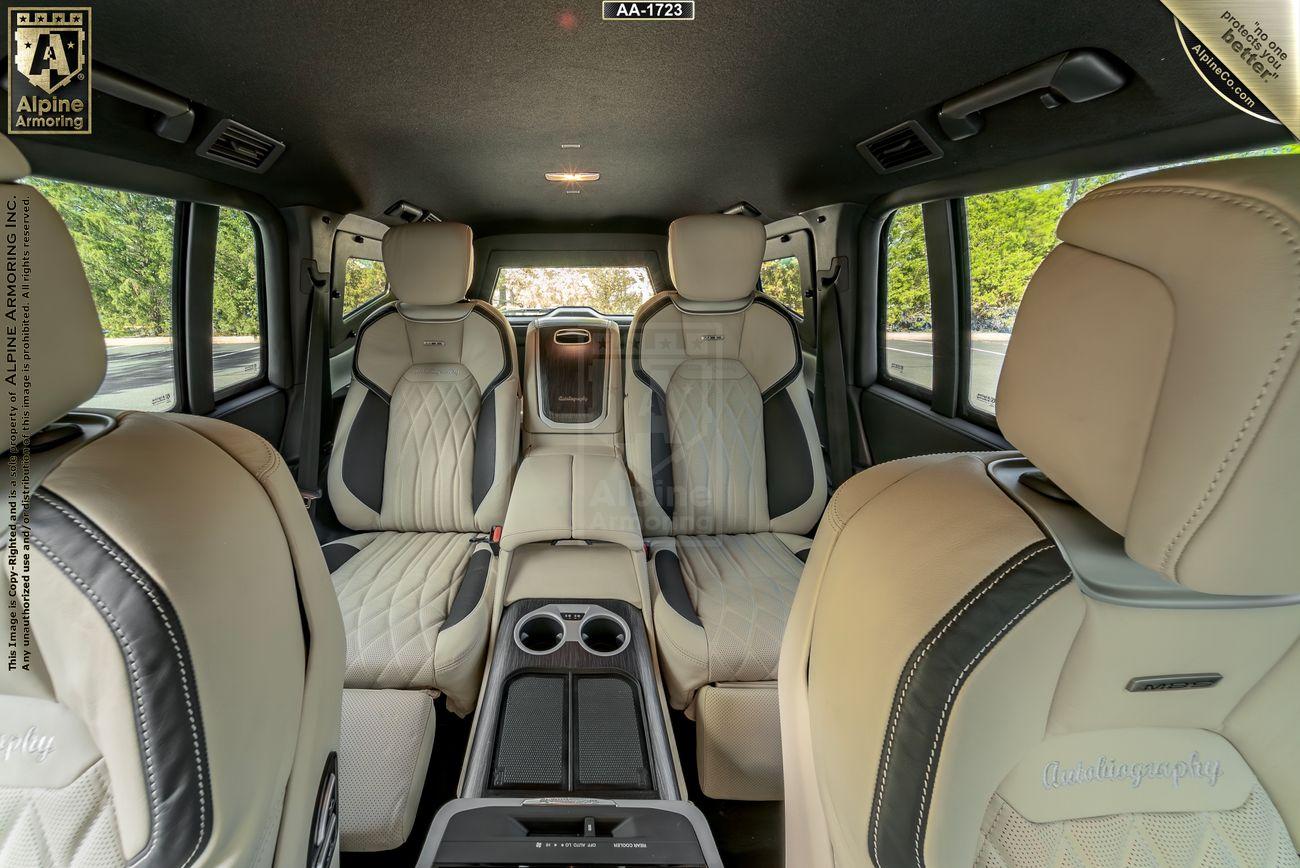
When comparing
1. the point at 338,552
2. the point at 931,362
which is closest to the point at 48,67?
the point at 338,552

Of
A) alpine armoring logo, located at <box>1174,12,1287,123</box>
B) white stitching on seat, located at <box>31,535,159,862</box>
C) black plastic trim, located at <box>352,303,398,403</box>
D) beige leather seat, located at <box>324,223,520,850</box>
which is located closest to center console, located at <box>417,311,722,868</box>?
beige leather seat, located at <box>324,223,520,850</box>

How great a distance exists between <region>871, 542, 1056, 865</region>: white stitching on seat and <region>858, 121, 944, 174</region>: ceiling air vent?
1.65 m

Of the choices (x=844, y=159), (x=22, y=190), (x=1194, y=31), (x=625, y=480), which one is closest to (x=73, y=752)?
(x=22, y=190)

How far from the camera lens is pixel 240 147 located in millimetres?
1879

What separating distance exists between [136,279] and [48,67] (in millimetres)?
661

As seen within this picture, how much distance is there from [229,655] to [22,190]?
555 mm

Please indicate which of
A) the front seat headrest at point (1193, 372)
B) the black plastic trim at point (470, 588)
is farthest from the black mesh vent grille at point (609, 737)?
the front seat headrest at point (1193, 372)

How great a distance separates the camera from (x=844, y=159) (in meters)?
2.19

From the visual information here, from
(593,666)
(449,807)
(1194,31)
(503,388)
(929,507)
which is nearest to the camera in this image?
(929,507)

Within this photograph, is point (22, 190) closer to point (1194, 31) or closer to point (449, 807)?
point (449, 807)

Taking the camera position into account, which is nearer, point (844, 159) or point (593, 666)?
point (593, 666)

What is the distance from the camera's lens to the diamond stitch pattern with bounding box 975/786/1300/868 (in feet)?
2.25

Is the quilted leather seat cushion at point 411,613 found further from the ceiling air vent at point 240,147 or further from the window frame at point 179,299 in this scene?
the ceiling air vent at point 240,147

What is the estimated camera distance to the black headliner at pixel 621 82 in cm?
121
